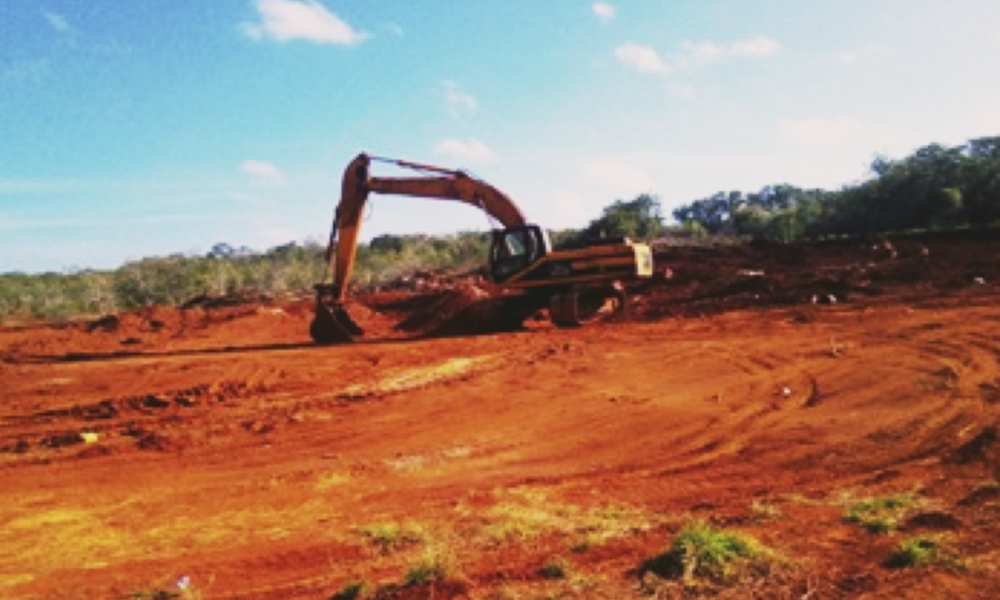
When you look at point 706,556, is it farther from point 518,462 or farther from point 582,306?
point 582,306

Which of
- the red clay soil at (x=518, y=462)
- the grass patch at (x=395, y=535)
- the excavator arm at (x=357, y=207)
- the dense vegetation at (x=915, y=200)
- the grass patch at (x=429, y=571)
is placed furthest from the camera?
the dense vegetation at (x=915, y=200)

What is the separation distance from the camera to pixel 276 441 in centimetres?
931

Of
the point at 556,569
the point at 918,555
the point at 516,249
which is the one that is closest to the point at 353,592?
the point at 556,569

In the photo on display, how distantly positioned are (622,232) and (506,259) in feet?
84.9

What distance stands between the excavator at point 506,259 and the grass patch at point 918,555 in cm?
1364

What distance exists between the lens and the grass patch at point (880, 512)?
537 cm

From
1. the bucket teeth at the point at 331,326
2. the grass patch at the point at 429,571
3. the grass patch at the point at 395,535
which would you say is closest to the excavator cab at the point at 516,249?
the bucket teeth at the point at 331,326

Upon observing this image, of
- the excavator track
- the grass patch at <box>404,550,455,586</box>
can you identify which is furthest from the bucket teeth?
the grass patch at <box>404,550,455,586</box>

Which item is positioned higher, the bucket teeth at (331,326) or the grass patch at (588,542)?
the bucket teeth at (331,326)

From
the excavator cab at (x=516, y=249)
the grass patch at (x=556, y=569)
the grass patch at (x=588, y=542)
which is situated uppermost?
the excavator cab at (x=516, y=249)

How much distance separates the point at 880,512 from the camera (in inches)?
225

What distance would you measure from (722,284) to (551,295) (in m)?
6.63

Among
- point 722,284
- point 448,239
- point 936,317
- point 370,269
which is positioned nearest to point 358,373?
point 936,317

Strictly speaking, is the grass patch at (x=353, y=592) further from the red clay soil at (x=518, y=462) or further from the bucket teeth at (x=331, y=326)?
the bucket teeth at (x=331, y=326)
